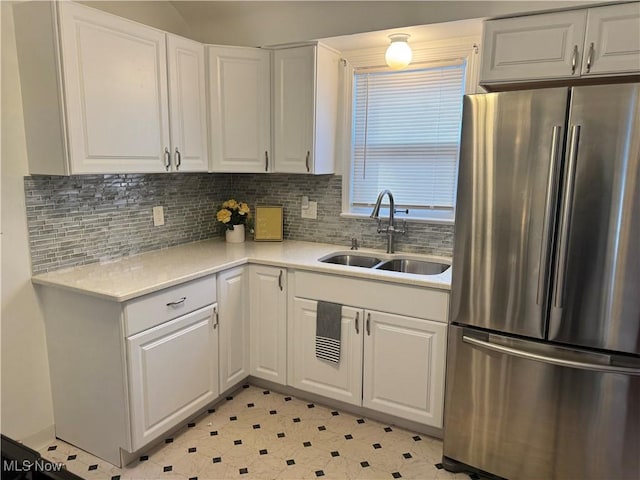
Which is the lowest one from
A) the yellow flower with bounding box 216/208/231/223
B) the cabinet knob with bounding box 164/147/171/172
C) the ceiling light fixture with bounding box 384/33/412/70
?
the yellow flower with bounding box 216/208/231/223

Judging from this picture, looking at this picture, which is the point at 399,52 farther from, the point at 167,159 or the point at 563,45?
the point at 167,159

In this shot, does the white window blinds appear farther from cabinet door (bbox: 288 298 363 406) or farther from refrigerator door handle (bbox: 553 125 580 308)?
refrigerator door handle (bbox: 553 125 580 308)

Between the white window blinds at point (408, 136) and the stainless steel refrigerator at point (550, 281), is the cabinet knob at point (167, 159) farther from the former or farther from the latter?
the stainless steel refrigerator at point (550, 281)

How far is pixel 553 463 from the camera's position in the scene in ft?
6.30

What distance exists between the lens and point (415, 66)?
2723mm

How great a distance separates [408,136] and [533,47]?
0.97m

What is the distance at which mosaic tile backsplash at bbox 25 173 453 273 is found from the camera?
2.23 m

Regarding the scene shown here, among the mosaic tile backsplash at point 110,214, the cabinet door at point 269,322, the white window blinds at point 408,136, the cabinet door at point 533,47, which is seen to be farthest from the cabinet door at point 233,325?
the cabinet door at point 533,47

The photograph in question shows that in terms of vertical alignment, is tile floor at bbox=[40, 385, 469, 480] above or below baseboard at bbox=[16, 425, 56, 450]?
below

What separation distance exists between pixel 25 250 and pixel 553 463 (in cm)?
258

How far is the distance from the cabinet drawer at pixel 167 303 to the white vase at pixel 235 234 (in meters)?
0.72

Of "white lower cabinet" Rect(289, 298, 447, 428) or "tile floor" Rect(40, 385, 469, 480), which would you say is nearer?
"tile floor" Rect(40, 385, 469, 480)

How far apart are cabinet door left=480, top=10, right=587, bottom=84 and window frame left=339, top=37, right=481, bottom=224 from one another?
0.47m

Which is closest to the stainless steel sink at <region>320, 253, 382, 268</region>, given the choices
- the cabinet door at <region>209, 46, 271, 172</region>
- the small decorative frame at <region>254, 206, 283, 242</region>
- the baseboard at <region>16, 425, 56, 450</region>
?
the small decorative frame at <region>254, 206, 283, 242</region>
